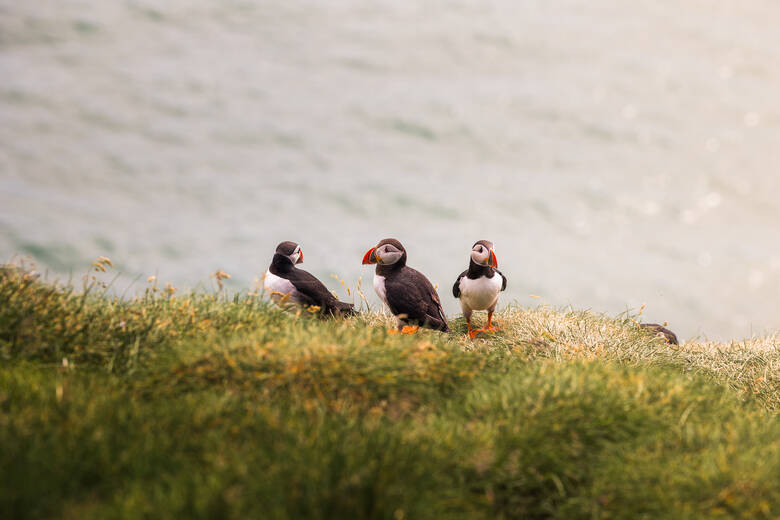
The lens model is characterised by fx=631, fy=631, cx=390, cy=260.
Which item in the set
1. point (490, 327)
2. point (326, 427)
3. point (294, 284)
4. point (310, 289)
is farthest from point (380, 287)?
point (326, 427)

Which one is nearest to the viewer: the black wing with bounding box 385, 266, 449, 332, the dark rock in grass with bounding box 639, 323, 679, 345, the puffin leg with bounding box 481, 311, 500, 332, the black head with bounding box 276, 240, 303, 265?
the black wing with bounding box 385, 266, 449, 332

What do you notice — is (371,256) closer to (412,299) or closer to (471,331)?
(412,299)

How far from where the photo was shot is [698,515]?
4.05m

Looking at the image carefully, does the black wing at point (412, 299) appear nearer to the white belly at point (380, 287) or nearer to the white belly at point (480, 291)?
the white belly at point (380, 287)

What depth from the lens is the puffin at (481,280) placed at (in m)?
7.73

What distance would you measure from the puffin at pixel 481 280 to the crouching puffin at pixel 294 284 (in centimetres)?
165

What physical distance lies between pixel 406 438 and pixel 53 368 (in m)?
3.09

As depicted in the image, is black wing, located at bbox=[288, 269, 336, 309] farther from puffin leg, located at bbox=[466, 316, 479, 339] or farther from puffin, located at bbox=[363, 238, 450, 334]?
puffin leg, located at bbox=[466, 316, 479, 339]

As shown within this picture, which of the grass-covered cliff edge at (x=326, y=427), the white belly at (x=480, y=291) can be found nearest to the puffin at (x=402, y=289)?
the white belly at (x=480, y=291)

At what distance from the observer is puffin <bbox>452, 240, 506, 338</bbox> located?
773cm

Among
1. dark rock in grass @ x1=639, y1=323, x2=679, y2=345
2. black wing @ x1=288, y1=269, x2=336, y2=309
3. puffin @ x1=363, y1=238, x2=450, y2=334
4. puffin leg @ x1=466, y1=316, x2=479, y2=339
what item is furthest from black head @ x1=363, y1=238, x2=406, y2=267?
dark rock in grass @ x1=639, y1=323, x2=679, y2=345

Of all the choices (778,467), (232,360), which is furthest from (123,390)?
(778,467)

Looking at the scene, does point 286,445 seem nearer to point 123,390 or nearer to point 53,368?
point 123,390

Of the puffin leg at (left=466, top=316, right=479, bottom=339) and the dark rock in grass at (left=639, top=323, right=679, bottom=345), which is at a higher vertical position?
the dark rock in grass at (left=639, top=323, right=679, bottom=345)
